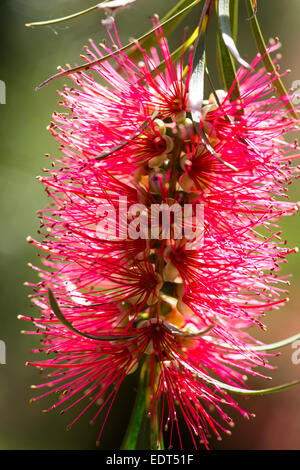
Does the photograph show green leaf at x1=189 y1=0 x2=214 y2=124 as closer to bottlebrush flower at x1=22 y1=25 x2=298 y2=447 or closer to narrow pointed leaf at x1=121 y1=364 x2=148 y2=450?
bottlebrush flower at x1=22 y1=25 x2=298 y2=447

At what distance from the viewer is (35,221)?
9.62 feet

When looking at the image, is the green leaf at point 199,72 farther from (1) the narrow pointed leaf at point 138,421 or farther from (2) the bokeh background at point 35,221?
(2) the bokeh background at point 35,221

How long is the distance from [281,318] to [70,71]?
2017 millimetres

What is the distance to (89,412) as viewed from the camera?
268 centimetres

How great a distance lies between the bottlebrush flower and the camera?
3.50ft

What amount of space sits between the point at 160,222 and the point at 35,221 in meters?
2.01

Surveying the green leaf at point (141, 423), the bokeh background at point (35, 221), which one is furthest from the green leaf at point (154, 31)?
the bokeh background at point (35, 221)

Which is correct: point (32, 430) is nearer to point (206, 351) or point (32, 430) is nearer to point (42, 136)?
point (42, 136)

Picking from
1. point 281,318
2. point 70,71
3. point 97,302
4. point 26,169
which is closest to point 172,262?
point 97,302

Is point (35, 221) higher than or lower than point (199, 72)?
lower

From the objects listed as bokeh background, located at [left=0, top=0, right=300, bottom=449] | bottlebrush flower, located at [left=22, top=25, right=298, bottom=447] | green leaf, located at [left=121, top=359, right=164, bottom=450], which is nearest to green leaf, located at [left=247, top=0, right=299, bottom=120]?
bottlebrush flower, located at [left=22, top=25, right=298, bottom=447]

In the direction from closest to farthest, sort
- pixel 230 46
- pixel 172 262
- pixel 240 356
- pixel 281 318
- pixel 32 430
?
pixel 230 46
pixel 172 262
pixel 240 356
pixel 281 318
pixel 32 430

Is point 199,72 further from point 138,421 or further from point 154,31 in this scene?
point 138,421

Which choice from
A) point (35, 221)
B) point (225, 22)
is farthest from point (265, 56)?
point (35, 221)
